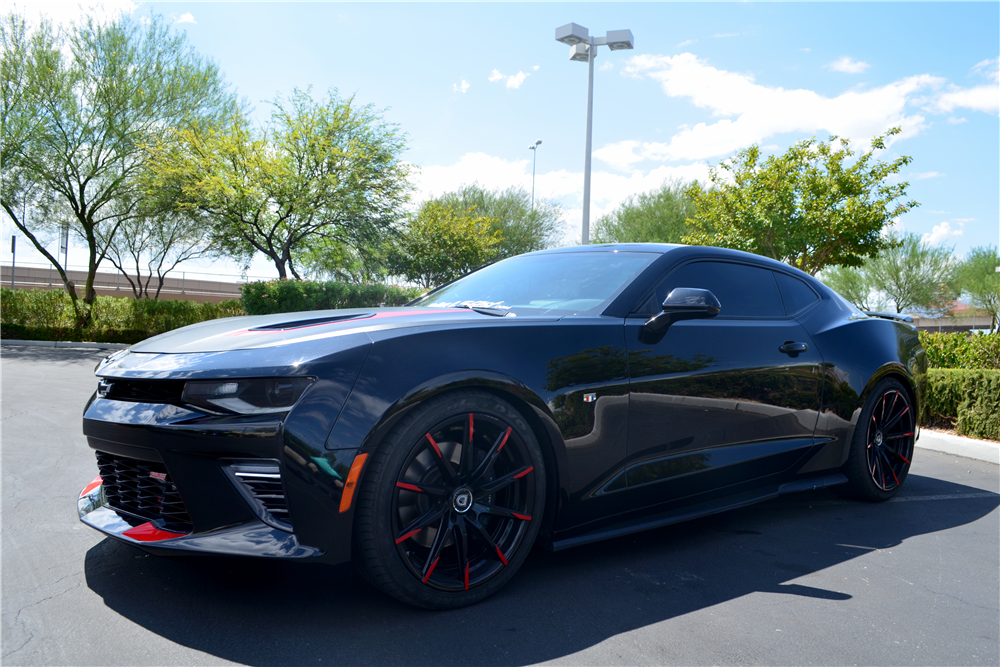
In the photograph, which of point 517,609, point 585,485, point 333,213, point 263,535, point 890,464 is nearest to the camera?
point 263,535

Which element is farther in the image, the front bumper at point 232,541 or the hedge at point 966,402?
the hedge at point 966,402

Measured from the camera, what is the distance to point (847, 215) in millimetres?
17531

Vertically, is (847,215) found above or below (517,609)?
above

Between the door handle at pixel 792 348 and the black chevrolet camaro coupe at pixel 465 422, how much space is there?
3cm

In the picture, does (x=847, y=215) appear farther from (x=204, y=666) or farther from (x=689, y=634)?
(x=204, y=666)

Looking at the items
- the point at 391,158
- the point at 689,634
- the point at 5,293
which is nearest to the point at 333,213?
the point at 391,158

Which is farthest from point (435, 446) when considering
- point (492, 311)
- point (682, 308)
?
point (682, 308)

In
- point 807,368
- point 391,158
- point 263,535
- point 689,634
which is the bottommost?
point 689,634

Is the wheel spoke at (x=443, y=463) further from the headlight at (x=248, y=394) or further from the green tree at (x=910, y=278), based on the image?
the green tree at (x=910, y=278)

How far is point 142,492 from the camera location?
8.19 feet

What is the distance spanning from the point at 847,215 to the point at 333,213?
573 inches

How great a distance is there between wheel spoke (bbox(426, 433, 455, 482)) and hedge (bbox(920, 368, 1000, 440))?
5778 millimetres

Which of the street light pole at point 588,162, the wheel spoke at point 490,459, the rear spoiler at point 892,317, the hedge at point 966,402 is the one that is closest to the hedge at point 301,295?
the street light pole at point 588,162

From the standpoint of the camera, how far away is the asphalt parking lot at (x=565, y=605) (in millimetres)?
2271
